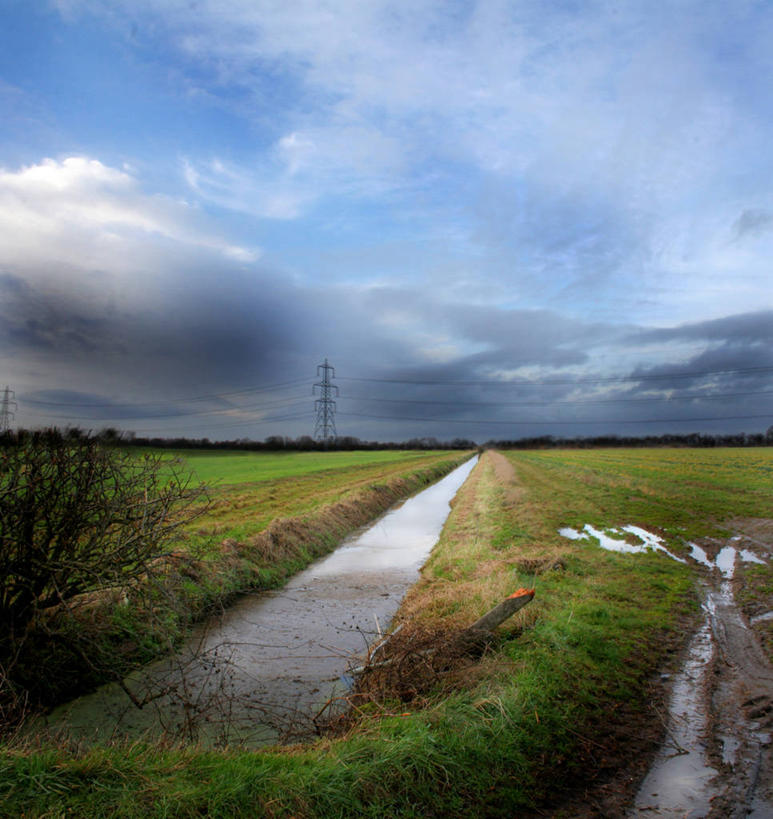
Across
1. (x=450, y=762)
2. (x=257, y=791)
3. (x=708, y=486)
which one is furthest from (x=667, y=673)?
(x=708, y=486)

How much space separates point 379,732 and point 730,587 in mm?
10273

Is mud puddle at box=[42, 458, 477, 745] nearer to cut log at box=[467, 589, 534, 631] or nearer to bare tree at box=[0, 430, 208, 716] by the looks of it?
bare tree at box=[0, 430, 208, 716]

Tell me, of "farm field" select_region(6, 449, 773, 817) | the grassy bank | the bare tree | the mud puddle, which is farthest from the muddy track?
the bare tree

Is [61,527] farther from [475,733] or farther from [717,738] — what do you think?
[717,738]

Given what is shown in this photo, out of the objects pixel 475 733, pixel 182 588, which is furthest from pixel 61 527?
pixel 475 733

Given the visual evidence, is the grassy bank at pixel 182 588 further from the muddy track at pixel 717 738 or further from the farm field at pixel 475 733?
the muddy track at pixel 717 738

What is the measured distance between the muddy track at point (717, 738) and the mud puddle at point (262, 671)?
3675 millimetres

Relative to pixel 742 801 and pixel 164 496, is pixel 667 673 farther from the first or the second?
pixel 164 496

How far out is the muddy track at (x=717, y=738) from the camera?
16.6 ft

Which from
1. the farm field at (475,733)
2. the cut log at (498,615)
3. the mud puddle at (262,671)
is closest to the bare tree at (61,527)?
the mud puddle at (262,671)

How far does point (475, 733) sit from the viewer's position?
19.2ft

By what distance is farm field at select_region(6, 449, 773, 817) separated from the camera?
484 cm

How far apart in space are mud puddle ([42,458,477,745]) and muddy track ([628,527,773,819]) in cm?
368

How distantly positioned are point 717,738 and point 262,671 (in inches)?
248
